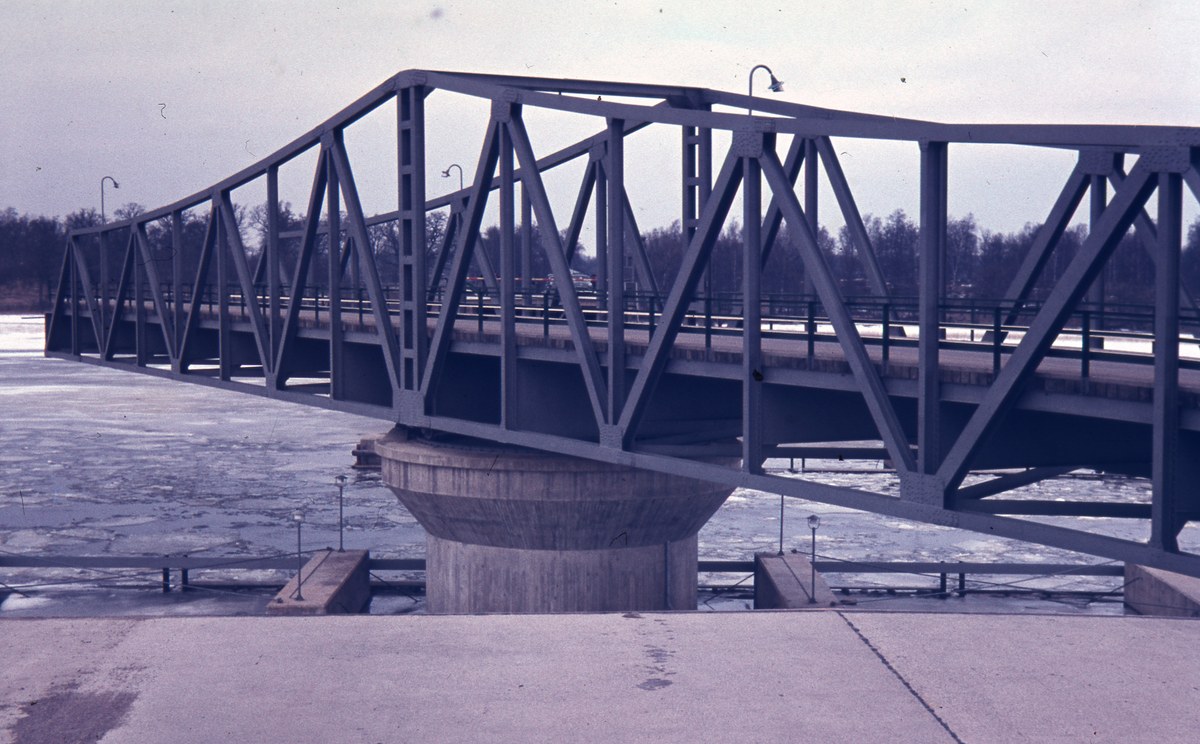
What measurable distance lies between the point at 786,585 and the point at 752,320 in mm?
17953

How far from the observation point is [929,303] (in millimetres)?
14367

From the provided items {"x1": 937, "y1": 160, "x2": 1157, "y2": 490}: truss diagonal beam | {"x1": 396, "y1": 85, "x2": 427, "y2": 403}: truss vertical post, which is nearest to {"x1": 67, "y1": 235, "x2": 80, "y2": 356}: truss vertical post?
{"x1": 396, "y1": 85, "x2": 427, "y2": 403}: truss vertical post

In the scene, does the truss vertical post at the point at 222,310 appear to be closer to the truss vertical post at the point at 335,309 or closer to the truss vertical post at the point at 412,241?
the truss vertical post at the point at 335,309

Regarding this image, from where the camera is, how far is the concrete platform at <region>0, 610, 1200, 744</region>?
13.4 meters

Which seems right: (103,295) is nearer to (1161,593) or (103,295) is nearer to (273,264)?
(273,264)

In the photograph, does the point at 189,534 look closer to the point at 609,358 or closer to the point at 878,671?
the point at 609,358

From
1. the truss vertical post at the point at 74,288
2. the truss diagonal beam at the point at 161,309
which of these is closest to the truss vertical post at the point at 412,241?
the truss diagonal beam at the point at 161,309

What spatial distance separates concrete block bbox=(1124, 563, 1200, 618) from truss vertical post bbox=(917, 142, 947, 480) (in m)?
19.4

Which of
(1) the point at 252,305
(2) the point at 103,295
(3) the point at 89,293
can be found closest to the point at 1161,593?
(1) the point at 252,305

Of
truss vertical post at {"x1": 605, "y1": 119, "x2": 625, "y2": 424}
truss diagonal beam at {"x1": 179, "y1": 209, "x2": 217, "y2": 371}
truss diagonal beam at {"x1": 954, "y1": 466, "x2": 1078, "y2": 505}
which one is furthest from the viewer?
truss diagonal beam at {"x1": 179, "y1": 209, "x2": 217, "y2": 371}

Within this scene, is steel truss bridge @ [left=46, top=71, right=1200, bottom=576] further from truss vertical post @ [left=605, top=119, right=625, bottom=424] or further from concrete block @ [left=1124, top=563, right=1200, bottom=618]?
concrete block @ [left=1124, top=563, right=1200, bottom=618]

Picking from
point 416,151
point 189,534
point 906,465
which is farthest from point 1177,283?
point 189,534

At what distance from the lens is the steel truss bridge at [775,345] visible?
491 inches

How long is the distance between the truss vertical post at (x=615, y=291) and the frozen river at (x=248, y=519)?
17040 mm
